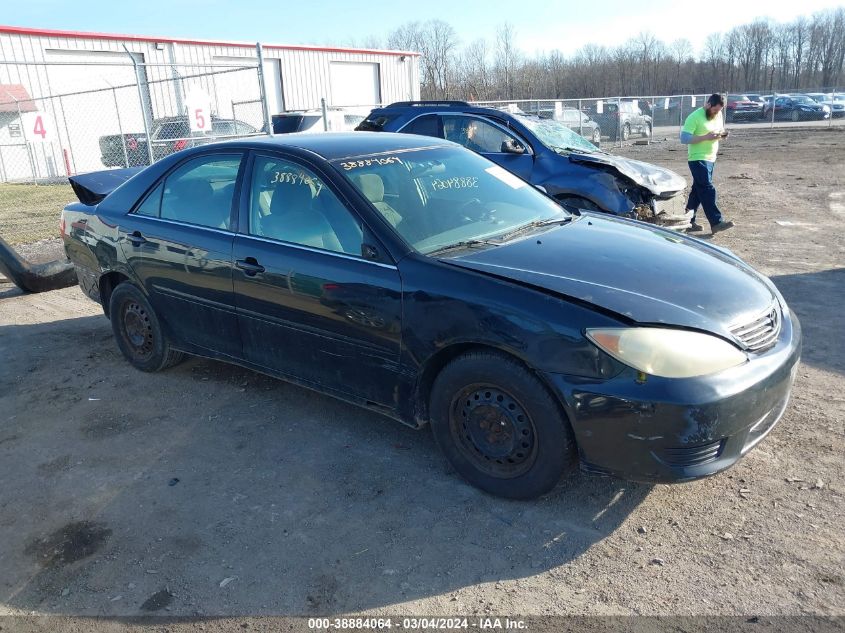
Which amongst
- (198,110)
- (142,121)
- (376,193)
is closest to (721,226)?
(376,193)

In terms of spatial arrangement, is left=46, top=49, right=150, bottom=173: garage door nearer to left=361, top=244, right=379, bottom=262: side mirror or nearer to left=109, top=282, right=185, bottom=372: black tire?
left=109, top=282, right=185, bottom=372: black tire

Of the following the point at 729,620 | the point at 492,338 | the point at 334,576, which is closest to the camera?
the point at 729,620

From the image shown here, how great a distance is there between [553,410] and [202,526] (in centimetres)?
173

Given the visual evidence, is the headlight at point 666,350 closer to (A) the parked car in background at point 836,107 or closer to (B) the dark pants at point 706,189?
(B) the dark pants at point 706,189

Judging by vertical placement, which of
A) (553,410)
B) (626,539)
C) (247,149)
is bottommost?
(626,539)

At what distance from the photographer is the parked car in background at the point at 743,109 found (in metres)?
36.6

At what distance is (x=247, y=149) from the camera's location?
4.16 meters

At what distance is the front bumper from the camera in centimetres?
268

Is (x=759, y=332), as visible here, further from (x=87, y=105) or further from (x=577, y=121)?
(x=87, y=105)

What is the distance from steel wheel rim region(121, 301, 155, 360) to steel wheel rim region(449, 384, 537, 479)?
269cm

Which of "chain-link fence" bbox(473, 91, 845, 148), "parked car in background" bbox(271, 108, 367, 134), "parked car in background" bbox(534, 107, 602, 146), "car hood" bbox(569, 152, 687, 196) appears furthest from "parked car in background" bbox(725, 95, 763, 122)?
"car hood" bbox(569, 152, 687, 196)

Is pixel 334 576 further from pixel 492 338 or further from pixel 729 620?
pixel 729 620

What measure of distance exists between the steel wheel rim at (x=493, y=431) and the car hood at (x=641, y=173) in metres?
5.57

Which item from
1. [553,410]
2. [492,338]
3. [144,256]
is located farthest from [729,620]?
[144,256]
